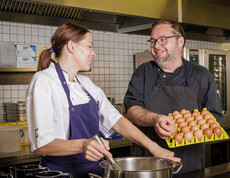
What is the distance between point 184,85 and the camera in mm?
2275

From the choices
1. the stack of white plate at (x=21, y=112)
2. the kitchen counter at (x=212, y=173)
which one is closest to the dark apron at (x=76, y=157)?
the kitchen counter at (x=212, y=173)

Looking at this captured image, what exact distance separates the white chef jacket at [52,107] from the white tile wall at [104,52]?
1.75 m

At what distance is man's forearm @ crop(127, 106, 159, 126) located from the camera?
1.93m

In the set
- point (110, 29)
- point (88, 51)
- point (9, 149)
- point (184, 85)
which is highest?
point (110, 29)

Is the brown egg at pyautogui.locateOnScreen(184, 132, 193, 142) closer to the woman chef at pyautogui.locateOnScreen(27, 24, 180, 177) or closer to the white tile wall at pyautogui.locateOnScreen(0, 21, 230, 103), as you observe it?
the woman chef at pyautogui.locateOnScreen(27, 24, 180, 177)

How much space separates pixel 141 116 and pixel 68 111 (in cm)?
54

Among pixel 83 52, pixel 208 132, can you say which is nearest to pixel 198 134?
pixel 208 132

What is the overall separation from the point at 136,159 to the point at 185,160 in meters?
0.86

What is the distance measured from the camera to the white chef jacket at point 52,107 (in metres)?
1.52

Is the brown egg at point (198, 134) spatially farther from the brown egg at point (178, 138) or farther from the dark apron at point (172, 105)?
the dark apron at point (172, 105)

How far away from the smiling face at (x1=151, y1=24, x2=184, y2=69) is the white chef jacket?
0.53m

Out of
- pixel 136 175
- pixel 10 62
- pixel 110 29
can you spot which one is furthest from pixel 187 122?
pixel 110 29

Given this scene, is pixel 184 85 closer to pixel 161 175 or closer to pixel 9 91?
pixel 161 175

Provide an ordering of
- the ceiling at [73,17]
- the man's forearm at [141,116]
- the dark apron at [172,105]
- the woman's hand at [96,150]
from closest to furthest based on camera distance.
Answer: the woman's hand at [96,150]
the man's forearm at [141,116]
the dark apron at [172,105]
the ceiling at [73,17]
